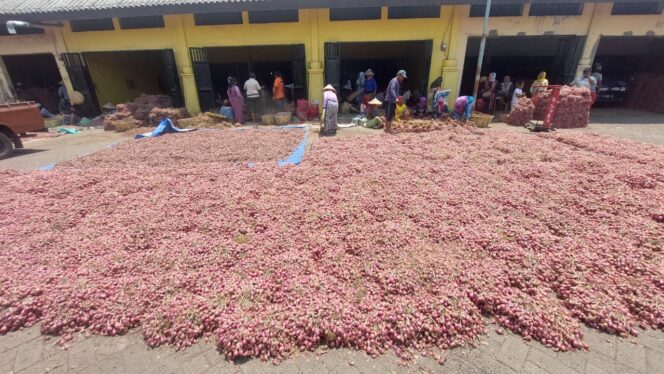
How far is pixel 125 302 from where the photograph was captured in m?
2.58

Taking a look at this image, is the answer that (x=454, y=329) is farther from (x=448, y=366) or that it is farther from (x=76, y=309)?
(x=76, y=309)

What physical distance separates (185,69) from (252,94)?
3.04 m

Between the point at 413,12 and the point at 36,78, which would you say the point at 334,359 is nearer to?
the point at 413,12

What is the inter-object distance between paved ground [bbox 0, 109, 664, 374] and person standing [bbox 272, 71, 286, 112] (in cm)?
1013

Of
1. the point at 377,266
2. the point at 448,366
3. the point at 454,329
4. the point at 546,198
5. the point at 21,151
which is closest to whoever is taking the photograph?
the point at 448,366

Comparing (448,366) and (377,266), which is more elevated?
(377,266)

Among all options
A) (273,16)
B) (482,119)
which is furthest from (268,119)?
(482,119)

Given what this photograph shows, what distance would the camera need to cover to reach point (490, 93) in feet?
35.9

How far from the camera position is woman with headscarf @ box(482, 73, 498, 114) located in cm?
1091

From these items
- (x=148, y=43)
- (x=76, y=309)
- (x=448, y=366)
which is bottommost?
(x=448, y=366)

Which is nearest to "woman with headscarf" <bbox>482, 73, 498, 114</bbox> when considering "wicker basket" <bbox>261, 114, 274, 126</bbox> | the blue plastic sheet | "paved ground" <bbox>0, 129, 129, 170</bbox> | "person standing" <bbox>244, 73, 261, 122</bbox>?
the blue plastic sheet

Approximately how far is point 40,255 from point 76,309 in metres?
1.22

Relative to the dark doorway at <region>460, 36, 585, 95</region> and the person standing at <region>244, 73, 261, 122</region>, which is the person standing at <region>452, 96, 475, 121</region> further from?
the person standing at <region>244, 73, 261, 122</region>

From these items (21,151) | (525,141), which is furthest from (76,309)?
(21,151)
